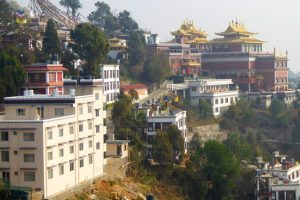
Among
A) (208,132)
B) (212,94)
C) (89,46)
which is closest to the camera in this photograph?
(89,46)

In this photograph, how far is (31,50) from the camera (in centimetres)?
3656

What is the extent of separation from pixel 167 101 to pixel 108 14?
19903mm

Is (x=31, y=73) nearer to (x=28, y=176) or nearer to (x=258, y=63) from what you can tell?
(x=28, y=176)

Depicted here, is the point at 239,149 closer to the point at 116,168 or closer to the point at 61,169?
the point at 116,168

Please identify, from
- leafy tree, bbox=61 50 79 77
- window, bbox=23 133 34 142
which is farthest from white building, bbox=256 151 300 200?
window, bbox=23 133 34 142

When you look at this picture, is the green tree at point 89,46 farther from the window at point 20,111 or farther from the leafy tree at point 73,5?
the leafy tree at point 73,5

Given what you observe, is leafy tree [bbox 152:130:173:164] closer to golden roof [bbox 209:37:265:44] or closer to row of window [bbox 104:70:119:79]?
row of window [bbox 104:70:119:79]

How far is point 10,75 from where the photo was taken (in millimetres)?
30125

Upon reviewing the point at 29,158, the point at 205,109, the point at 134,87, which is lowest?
the point at 29,158

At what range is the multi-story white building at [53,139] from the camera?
23.8 meters

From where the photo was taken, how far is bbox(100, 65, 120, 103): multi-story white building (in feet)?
135

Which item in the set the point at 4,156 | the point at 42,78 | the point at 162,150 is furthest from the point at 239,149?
the point at 4,156

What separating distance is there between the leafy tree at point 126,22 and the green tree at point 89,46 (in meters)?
20.6

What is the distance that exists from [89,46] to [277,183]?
11743mm
